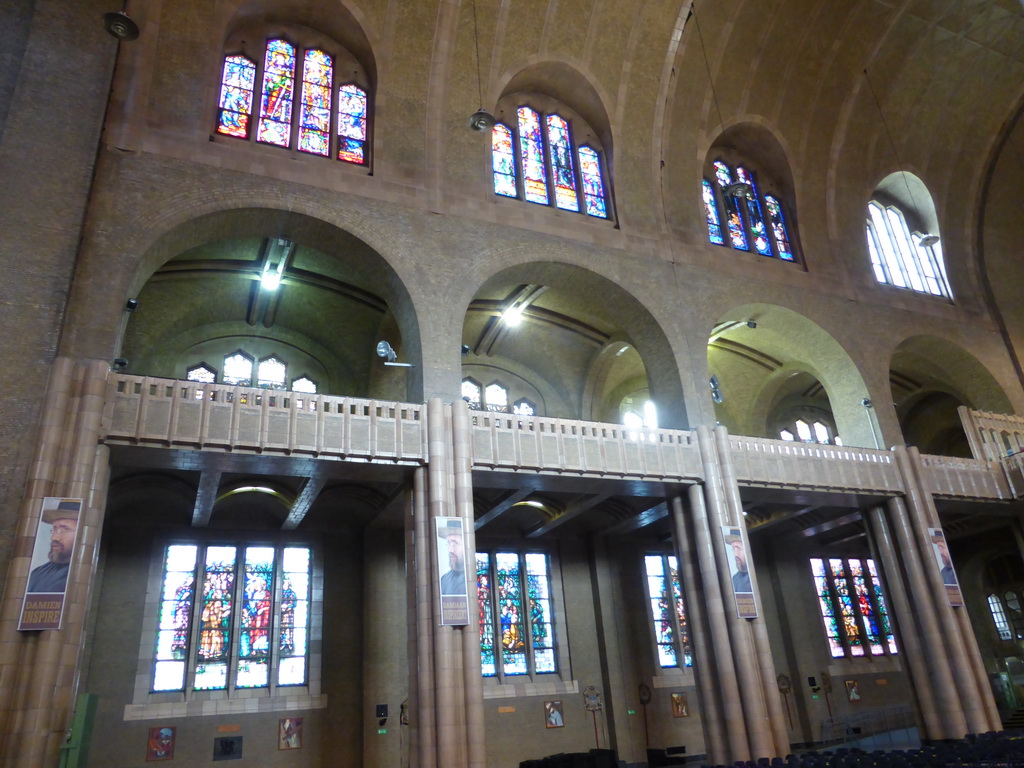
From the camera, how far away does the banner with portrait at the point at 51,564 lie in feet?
36.3

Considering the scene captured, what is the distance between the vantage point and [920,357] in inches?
1001

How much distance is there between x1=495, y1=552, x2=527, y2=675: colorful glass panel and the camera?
818 inches

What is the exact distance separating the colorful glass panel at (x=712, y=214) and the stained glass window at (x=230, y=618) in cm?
1531

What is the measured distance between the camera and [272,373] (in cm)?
2131

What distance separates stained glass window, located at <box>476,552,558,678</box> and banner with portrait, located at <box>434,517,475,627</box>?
21.9 feet

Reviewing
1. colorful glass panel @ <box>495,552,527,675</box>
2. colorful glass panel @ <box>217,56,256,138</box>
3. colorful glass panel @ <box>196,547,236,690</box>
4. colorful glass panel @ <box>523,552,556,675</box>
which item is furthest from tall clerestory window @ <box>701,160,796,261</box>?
colorful glass panel @ <box>196,547,236,690</box>

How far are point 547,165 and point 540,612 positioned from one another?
1301 centimetres

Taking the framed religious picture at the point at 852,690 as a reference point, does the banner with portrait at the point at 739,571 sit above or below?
above

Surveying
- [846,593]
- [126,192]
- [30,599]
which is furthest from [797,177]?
A: [30,599]

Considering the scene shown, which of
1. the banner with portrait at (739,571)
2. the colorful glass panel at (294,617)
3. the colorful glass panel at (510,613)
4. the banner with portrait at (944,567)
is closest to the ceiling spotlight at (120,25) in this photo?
the colorful glass panel at (294,617)

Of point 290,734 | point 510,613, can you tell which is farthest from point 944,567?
point 290,734

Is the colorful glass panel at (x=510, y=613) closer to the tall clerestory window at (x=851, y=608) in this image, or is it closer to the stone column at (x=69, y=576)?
the tall clerestory window at (x=851, y=608)

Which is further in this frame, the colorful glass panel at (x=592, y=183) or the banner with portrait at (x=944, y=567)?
the colorful glass panel at (x=592, y=183)

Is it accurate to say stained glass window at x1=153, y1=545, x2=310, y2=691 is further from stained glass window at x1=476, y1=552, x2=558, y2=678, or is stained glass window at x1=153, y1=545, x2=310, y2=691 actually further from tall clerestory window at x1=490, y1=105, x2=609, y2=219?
tall clerestory window at x1=490, y1=105, x2=609, y2=219
